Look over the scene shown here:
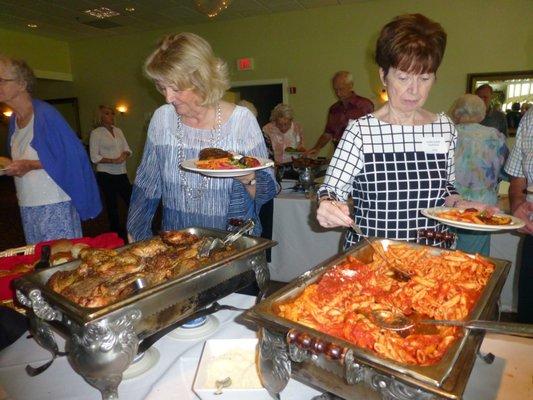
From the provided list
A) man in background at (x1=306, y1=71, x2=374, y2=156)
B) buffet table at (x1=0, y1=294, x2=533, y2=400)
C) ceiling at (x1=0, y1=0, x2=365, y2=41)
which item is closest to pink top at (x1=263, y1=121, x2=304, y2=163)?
man in background at (x1=306, y1=71, x2=374, y2=156)

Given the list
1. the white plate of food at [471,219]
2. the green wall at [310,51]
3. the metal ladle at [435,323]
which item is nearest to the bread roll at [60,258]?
the metal ladle at [435,323]

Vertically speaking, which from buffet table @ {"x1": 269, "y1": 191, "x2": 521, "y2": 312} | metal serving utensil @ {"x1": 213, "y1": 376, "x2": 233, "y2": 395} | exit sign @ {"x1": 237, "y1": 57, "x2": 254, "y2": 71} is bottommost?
buffet table @ {"x1": 269, "y1": 191, "x2": 521, "y2": 312}

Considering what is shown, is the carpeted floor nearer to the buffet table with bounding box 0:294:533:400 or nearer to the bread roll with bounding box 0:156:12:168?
the bread roll with bounding box 0:156:12:168

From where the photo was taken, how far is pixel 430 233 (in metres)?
1.22

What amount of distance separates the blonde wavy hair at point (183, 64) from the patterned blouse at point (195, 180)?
199mm

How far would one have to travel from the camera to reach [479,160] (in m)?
2.69

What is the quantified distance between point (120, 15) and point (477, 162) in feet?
20.7

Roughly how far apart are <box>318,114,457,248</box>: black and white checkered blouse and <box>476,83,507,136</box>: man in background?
13.1ft

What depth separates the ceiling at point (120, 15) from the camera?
5793 millimetres

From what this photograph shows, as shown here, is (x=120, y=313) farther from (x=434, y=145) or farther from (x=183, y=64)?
(x=434, y=145)

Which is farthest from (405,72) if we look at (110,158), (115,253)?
(110,158)

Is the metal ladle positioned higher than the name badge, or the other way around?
the name badge

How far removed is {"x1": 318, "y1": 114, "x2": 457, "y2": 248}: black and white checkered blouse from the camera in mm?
1364

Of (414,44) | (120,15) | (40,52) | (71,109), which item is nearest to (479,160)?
(414,44)
